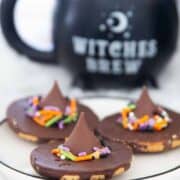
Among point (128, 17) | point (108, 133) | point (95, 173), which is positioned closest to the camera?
point (95, 173)

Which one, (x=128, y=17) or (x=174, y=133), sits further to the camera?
(x=128, y=17)

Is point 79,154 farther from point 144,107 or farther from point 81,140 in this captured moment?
point 144,107

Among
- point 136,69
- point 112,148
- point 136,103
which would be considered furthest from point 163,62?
point 112,148

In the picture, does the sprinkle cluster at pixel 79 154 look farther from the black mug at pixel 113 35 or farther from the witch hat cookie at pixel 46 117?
the black mug at pixel 113 35

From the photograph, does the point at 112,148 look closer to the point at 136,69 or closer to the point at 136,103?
the point at 136,103

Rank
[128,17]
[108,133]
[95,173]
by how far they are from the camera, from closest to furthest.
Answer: [95,173] → [108,133] → [128,17]

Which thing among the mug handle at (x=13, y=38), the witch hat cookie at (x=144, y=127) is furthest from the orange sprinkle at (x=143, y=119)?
the mug handle at (x=13, y=38)
